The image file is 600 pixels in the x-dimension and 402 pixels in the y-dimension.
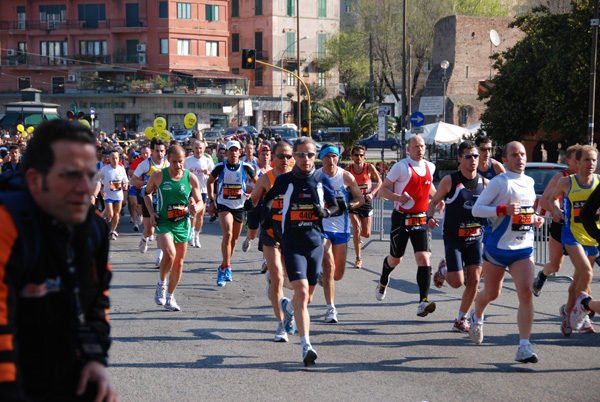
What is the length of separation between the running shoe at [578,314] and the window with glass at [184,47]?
6713 centimetres

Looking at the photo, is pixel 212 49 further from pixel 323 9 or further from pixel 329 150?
pixel 329 150

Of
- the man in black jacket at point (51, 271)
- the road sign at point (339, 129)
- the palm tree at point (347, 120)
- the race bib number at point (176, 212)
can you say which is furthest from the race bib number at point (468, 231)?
A: the palm tree at point (347, 120)

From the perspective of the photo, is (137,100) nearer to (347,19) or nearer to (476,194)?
(347,19)

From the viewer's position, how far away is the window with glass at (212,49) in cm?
7362

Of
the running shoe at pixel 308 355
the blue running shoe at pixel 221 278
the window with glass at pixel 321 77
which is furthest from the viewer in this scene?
the window with glass at pixel 321 77

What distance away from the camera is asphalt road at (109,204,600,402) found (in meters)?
5.95

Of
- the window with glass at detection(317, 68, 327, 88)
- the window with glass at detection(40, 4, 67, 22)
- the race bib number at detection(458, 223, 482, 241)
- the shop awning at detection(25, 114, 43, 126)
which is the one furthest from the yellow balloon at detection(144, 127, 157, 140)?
the window with glass at detection(317, 68, 327, 88)

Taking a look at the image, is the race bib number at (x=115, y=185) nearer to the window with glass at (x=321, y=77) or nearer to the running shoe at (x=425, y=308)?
the running shoe at (x=425, y=308)

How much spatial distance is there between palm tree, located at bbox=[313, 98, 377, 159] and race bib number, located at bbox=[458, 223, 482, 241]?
2828 centimetres

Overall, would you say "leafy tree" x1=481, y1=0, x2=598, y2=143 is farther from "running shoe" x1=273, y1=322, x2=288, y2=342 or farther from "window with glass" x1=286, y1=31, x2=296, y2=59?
"window with glass" x1=286, y1=31, x2=296, y2=59

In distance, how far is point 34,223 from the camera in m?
2.61

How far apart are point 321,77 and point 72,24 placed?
85.6 feet

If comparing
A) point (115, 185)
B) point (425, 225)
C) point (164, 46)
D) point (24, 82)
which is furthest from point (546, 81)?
point (24, 82)

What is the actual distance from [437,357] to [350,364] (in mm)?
868
